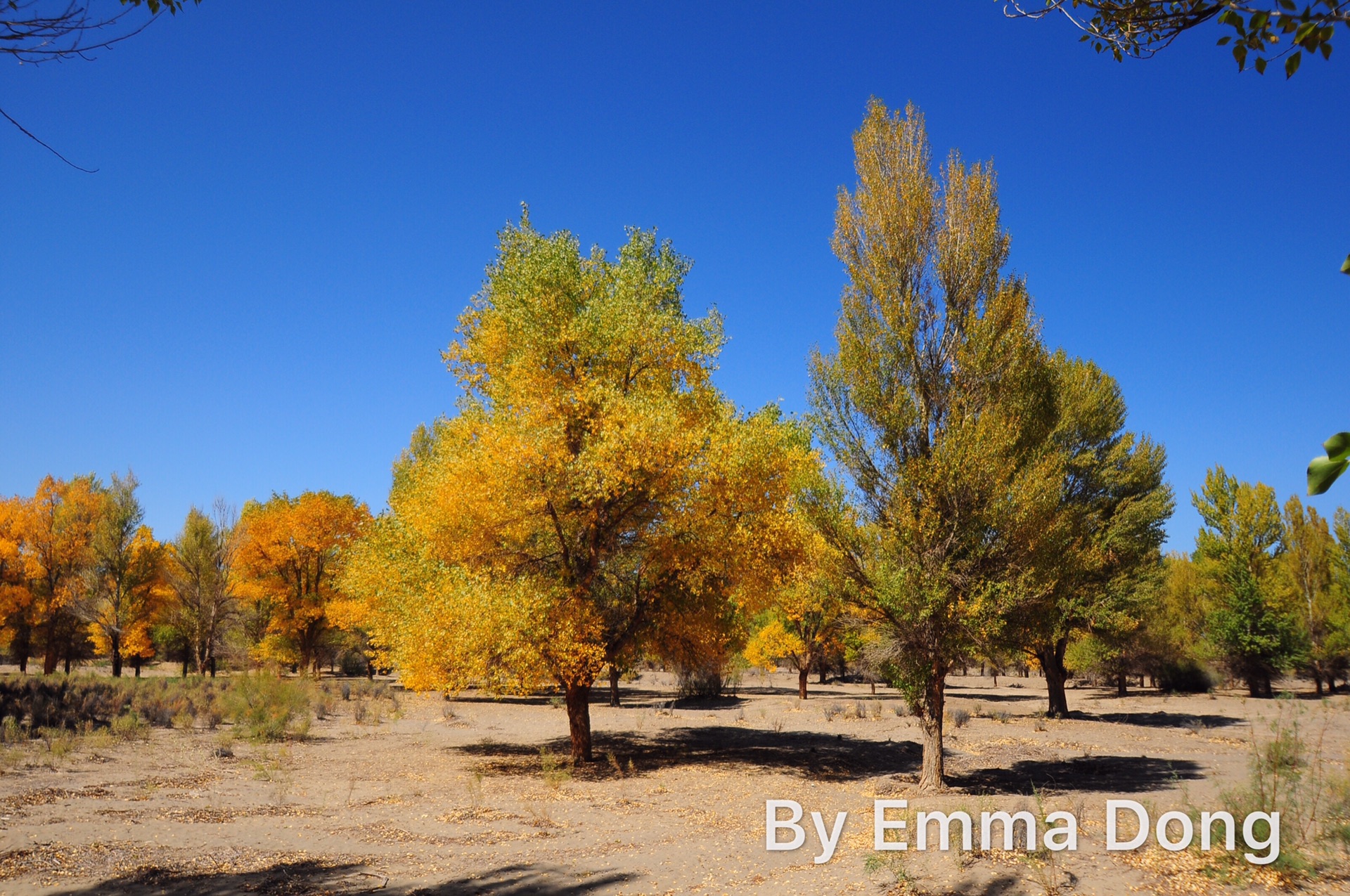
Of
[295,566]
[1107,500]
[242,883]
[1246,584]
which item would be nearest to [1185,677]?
[1246,584]

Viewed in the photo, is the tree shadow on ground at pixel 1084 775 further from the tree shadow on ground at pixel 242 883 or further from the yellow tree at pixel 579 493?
the tree shadow on ground at pixel 242 883

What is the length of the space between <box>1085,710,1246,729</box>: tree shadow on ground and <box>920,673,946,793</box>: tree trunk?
→ 1568cm

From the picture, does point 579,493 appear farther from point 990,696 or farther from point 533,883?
point 990,696

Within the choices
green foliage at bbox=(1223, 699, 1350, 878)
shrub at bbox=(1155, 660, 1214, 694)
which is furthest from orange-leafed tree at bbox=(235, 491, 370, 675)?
shrub at bbox=(1155, 660, 1214, 694)

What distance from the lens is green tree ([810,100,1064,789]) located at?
1255 cm

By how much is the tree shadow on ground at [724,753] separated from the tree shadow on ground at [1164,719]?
11.1m

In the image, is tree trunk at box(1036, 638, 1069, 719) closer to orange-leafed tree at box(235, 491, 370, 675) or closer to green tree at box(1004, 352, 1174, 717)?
green tree at box(1004, 352, 1174, 717)

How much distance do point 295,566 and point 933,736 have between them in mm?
36507

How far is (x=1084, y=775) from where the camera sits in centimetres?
1515

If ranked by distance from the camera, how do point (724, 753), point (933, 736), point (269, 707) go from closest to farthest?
point (933, 736), point (724, 753), point (269, 707)

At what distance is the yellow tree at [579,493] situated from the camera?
1355 cm

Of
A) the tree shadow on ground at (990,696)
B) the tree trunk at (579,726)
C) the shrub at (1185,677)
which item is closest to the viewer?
the tree trunk at (579,726)

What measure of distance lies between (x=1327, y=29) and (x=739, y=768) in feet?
50.3

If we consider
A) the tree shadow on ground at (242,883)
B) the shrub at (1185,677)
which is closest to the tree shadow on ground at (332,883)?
the tree shadow on ground at (242,883)
